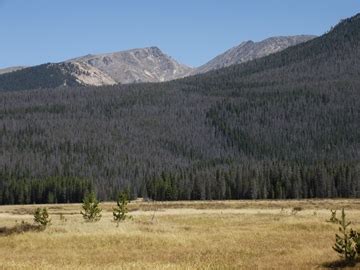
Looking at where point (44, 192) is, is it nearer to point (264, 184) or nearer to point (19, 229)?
point (264, 184)

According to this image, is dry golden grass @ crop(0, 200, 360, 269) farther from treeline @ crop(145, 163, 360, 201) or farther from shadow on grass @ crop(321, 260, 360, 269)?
treeline @ crop(145, 163, 360, 201)

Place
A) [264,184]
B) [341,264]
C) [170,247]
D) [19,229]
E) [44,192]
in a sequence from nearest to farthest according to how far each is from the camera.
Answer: [341,264] < [170,247] < [19,229] < [264,184] < [44,192]

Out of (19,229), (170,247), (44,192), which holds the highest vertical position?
(44,192)

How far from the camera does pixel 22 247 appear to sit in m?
39.9

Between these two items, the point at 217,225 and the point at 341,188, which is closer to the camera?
the point at 217,225

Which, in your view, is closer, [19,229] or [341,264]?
[341,264]

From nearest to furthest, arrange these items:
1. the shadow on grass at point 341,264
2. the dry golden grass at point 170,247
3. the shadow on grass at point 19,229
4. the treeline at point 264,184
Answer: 1. the shadow on grass at point 341,264
2. the dry golden grass at point 170,247
3. the shadow on grass at point 19,229
4. the treeline at point 264,184

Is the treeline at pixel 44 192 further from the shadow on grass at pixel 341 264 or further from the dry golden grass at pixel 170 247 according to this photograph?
the shadow on grass at pixel 341 264

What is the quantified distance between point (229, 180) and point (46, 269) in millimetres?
141986

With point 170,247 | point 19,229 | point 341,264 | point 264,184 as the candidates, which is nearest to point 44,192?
point 264,184

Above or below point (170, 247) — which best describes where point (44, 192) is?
above

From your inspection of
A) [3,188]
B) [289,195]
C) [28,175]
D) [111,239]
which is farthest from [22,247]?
[28,175]

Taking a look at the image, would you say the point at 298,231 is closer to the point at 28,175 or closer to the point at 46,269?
the point at 46,269

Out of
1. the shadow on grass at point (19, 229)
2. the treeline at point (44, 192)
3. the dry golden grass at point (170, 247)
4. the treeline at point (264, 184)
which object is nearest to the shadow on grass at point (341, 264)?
the dry golden grass at point (170, 247)
